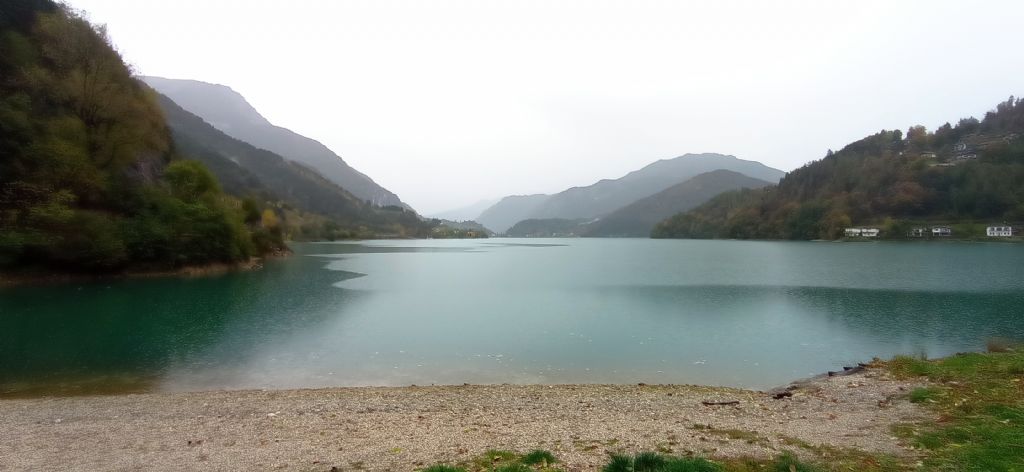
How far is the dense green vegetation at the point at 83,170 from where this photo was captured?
39.1m

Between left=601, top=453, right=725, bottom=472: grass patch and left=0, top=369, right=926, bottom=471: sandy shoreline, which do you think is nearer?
left=601, top=453, right=725, bottom=472: grass patch

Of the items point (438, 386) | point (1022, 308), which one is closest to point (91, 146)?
point (438, 386)

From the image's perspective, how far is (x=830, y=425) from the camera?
872cm

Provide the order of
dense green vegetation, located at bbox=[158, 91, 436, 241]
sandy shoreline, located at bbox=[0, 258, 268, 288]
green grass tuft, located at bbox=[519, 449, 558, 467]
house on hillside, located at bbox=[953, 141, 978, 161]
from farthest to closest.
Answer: house on hillside, located at bbox=[953, 141, 978, 161] < dense green vegetation, located at bbox=[158, 91, 436, 241] < sandy shoreline, located at bbox=[0, 258, 268, 288] < green grass tuft, located at bbox=[519, 449, 558, 467]

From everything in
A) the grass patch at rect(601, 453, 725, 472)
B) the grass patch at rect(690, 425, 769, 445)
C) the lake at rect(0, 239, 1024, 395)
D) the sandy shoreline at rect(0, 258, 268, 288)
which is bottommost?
the lake at rect(0, 239, 1024, 395)

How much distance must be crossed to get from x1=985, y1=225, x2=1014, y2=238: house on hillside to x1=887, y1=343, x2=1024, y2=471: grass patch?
131099 millimetres

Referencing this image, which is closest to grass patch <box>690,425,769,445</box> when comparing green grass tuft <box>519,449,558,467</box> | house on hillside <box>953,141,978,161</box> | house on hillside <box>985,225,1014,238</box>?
green grass tuft <box>519,449,558,467</box>

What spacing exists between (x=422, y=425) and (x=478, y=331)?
1547 cm

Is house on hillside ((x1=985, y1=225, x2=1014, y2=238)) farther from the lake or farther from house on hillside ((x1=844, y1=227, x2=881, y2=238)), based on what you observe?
the lake

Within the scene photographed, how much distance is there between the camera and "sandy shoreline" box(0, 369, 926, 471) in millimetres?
7496

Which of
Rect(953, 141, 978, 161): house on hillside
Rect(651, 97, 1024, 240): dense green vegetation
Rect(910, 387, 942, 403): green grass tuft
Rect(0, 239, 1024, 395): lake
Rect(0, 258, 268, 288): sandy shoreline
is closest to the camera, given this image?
Rect(910, 387, 942, 403): green grass tuft

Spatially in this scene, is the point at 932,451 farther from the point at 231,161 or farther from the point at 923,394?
the point at 231,161

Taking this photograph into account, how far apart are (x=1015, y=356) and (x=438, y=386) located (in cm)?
1582

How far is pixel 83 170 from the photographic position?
139ft
